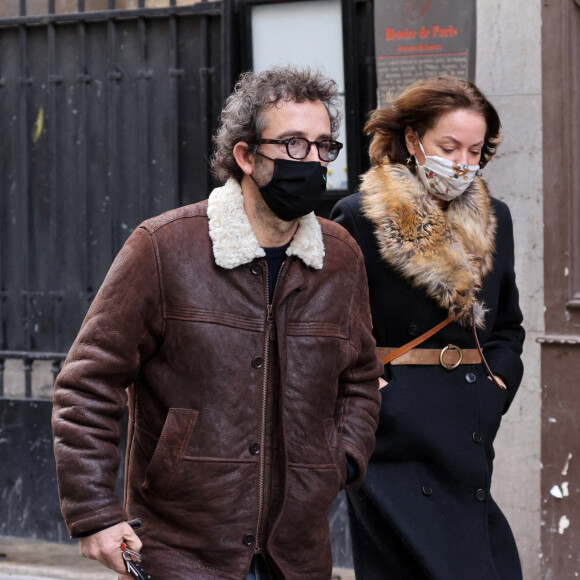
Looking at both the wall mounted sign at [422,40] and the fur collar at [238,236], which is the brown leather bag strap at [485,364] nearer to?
the fur collar at [238,236]

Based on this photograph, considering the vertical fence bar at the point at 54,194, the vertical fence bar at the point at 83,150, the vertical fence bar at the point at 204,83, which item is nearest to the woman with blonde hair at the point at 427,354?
the vertical fence bar at the point at 204,83

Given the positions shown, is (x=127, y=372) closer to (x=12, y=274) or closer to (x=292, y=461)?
(x=292, y=461)

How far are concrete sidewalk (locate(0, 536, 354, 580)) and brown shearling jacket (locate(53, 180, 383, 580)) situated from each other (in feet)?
9.38

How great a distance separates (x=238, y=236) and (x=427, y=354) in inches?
45.5

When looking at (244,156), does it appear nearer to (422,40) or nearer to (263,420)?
(263,420)

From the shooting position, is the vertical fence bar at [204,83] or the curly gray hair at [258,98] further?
Result: the vertical fence bar at [204,83]

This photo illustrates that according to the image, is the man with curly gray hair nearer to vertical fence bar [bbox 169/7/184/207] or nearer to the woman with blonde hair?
the woman with blonde hair

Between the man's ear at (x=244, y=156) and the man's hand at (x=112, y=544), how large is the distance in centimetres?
91

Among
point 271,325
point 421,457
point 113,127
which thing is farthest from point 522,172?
point 271,325

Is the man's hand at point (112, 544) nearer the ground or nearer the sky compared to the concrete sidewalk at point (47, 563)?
nearer the sky

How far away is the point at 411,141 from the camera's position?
3.74m

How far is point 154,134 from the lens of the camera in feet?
19.0

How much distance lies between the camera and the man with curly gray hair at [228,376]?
→ 8.41ft

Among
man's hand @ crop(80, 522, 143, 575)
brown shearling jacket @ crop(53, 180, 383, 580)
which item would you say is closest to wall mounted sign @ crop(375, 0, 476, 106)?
brown shearling jacket @ crop(53, 180, 383, 580)
